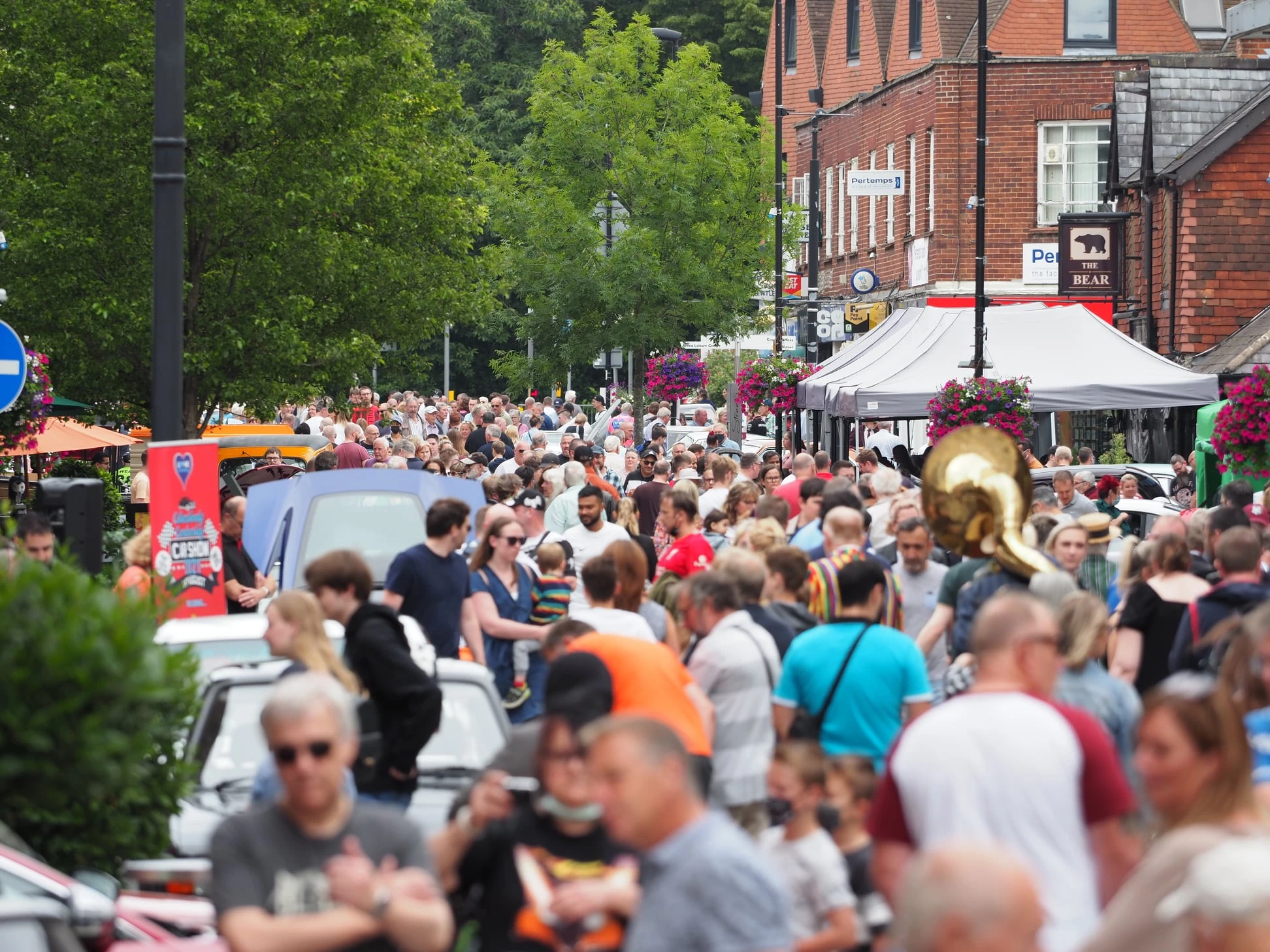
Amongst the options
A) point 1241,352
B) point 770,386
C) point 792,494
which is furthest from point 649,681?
point 770,386

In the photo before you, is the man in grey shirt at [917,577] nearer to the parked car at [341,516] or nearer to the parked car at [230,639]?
the parked car at [230,639]

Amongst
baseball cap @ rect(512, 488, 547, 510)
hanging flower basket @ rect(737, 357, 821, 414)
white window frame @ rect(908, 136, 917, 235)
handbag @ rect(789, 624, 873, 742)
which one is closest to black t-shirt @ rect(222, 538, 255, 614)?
baseball cap @ rect(512, 488, 547, 510)

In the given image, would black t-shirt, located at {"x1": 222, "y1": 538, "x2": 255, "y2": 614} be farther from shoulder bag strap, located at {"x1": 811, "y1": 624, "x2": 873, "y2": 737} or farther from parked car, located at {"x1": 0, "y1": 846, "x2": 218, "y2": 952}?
shoulder bag strap, located at {"x1": 811, "y1": 624, "x2": 873, "y2": 737}

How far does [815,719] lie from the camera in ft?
24.1

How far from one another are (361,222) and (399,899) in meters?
20.1

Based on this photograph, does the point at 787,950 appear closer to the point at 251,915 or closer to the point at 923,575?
the point at 251,915

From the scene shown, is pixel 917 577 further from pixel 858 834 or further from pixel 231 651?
pixel 858 834

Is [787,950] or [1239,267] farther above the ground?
[1239,267]

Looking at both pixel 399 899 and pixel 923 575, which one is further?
pixel 923 575

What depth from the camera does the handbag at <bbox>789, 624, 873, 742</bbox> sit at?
7312 mm

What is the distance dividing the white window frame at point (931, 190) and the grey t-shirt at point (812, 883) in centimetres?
3798

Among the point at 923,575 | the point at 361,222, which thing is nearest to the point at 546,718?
the point at 923,575

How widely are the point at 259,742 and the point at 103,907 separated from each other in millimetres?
2126

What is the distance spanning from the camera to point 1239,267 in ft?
108
